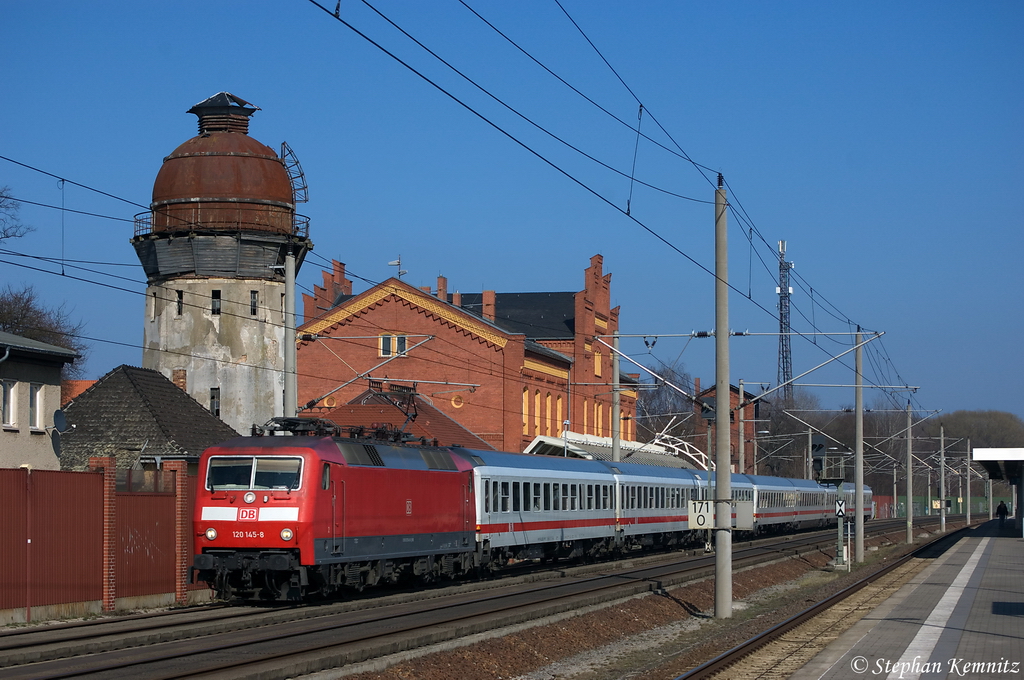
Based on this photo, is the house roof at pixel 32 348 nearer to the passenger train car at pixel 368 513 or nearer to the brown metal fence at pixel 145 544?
the brown metal fence at pixel 145 544

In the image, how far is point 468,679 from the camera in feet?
51.1

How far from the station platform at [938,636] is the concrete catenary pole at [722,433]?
2643 mm

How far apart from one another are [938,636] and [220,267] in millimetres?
37878

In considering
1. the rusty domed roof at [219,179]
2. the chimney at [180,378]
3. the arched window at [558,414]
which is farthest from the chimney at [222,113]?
the arched window at [558,414]

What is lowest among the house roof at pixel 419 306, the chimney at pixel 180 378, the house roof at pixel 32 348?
the chimney at pixel 180 378

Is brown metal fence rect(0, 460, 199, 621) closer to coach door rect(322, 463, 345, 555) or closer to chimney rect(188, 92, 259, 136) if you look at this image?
coach door rect(322, 463, 345, 555)

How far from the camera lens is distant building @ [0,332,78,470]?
32094 mm

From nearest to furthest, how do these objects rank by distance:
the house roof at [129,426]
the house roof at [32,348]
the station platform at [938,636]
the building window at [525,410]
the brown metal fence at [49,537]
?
1. the station platform at [938,636]
2. the brown metal fence at [49,537]
3. the house roof at [32,348]
4. the house roof at [129,426]
5. the building window at [525,410]

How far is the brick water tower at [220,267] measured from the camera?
5041cm

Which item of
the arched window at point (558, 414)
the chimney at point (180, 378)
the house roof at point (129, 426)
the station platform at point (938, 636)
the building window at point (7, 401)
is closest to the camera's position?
the station platform at point (938, 636)

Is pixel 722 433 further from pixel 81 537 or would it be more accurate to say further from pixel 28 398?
pixel 28 398

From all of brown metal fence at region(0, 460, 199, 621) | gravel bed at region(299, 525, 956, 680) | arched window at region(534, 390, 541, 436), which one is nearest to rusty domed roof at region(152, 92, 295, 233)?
arched window at region(534, 390, 541, 436)

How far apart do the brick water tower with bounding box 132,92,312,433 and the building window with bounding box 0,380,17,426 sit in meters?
17.6

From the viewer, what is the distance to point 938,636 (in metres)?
18.9
